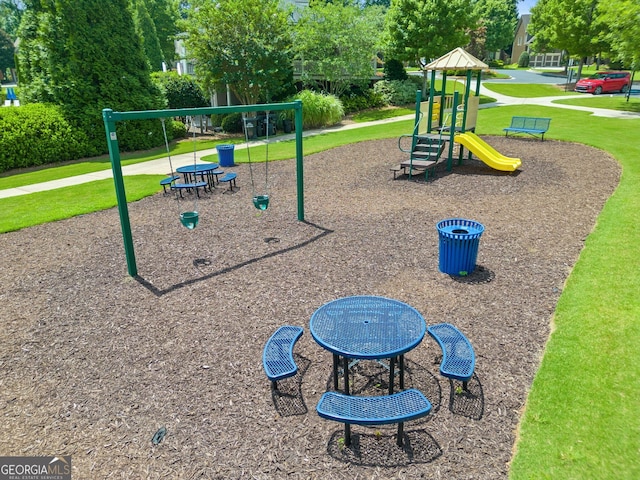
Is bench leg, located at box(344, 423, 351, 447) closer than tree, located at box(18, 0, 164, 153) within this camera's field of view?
Yes

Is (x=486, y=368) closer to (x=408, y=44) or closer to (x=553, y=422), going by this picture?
(x=553, y=422)

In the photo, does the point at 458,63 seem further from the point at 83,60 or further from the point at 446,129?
the point at 83,60

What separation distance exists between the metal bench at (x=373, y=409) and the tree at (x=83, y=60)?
18.1 m

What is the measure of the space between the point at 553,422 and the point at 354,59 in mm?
24961

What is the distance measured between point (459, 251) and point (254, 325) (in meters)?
3.35

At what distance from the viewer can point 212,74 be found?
22484mm

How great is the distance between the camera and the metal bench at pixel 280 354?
430cm

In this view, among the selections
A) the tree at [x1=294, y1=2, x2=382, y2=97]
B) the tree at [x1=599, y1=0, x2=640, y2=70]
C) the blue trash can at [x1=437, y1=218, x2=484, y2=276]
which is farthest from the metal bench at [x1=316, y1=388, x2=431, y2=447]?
the tree at [x1=599, y1=0, x2=640, y2=70]

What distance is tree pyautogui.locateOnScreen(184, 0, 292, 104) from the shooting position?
21.5 m

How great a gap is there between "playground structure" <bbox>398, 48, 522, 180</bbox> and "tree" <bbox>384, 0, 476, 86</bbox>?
48.1 feet

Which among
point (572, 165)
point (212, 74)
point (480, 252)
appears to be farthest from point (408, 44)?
point (480, 252)

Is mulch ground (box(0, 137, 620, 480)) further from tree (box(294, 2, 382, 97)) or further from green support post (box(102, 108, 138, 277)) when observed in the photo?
tree (box(294, 2, 382, 97))

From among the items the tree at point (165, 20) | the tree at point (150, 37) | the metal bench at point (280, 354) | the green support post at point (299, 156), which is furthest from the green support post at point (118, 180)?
the tree at point (165, 20)

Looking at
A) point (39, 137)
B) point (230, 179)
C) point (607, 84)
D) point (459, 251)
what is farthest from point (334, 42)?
point (607, 84)
